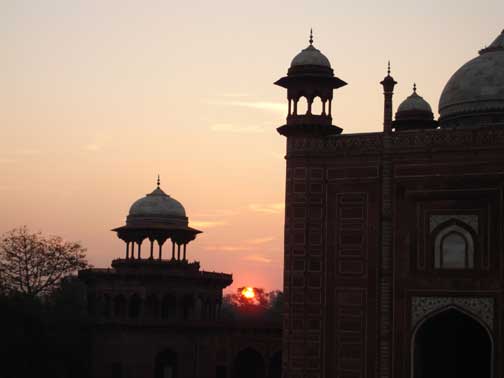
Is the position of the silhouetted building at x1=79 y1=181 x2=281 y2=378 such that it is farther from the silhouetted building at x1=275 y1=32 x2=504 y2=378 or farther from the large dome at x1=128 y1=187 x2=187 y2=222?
the silhouetted building at x1=275 y1=32 x2=504 y2=378

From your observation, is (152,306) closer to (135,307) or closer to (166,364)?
(135,307)

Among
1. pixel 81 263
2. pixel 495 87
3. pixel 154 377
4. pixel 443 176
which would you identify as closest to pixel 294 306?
pixel 443 176

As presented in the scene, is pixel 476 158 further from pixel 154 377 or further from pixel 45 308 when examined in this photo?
pixel 45 308

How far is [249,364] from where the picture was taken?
33500 mm

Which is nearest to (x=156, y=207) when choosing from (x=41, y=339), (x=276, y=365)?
(x=41, y=339)

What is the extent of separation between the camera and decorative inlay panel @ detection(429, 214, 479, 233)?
22578 millimetres

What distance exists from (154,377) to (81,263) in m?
8.74

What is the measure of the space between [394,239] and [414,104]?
28.4 ft

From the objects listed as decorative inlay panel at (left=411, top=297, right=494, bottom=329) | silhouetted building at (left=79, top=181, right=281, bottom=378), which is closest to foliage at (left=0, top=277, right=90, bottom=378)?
silhouetted building at (left=79, top=181, right=281, bottom=378)

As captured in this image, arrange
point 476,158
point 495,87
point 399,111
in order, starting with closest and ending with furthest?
point 476,158
point 495,87
point 399,111

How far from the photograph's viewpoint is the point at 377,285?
76.4ft

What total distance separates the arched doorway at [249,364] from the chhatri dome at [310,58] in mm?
11713

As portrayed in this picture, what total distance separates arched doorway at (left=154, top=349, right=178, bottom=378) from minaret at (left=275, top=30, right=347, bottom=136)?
10938mm

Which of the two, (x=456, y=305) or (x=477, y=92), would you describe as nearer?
(x=456, y=305)
